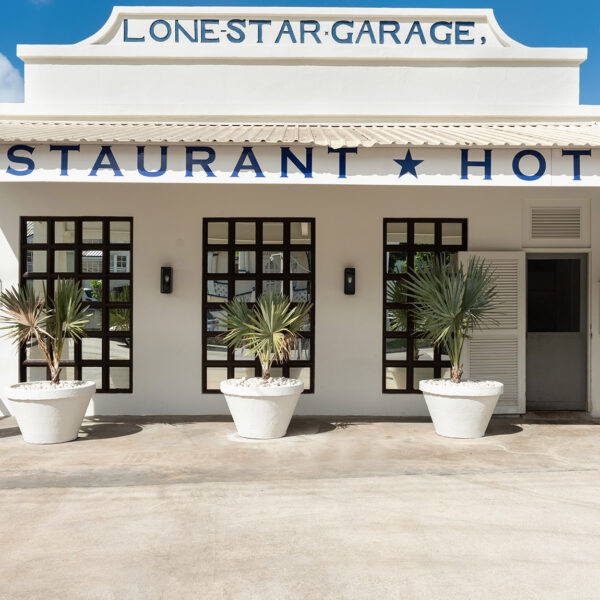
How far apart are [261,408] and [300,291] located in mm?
2064

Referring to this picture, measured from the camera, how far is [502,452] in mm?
6449

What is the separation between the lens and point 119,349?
8.35m

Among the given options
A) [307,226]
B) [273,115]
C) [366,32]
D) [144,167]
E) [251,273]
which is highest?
[366,32]

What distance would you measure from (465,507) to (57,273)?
6084 millimetres

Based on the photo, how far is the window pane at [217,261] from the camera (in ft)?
27.4

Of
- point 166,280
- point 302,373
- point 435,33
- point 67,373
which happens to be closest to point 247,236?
point 166,280

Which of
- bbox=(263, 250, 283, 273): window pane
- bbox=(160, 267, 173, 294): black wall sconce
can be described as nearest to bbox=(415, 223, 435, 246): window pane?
bbox=(263, 250, 283, 273): window pane

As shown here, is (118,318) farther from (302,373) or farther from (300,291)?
(302,373)

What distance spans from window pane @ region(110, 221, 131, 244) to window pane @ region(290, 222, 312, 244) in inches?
87.5

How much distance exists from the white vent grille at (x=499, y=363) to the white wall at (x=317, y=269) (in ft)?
3.08

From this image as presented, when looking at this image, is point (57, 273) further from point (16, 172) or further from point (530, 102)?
point (530, 102)

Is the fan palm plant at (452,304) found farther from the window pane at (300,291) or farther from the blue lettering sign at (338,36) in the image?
the blue lettering sign at (338,36)

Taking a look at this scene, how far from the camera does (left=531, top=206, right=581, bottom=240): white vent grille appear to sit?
326 inches

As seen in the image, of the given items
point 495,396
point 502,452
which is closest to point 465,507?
point 502,452
